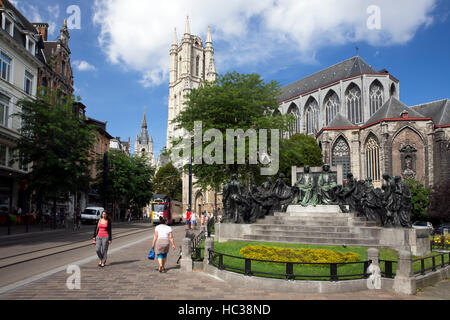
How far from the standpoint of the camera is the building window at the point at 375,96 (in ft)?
199

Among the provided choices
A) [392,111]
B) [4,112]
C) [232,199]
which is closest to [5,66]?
[4,112]

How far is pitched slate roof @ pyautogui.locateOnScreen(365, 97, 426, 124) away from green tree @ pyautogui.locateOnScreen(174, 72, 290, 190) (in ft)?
113

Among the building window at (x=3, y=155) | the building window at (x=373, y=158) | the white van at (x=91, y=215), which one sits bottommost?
the white van at (x=91, y=215)

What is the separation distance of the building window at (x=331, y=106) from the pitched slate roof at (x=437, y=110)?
1380 cm

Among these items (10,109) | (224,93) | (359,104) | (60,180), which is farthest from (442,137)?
(10,109)

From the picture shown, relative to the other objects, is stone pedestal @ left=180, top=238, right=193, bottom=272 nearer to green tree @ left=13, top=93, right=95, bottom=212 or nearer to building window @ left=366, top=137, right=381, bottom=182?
green tree @ left=13, top=93, right=95, bottom=212

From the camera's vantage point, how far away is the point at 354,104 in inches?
2472

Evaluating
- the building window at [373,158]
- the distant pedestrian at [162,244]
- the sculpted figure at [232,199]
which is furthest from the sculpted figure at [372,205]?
the building window at [373,158]

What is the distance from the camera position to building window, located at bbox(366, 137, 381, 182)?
5259 centimetres

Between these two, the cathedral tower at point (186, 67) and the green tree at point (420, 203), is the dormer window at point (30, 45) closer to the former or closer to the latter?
the green tree at point (420, 203)

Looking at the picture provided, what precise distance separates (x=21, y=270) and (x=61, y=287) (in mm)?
2749

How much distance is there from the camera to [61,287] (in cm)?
715

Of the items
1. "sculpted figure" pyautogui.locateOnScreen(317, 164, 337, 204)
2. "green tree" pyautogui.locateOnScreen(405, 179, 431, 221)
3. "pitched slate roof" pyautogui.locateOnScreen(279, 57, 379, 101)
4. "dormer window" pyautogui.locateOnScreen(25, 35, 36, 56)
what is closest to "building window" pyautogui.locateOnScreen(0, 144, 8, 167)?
"dormer window" pyautogui.locateOnScreen(25, 35, 36, 56)
